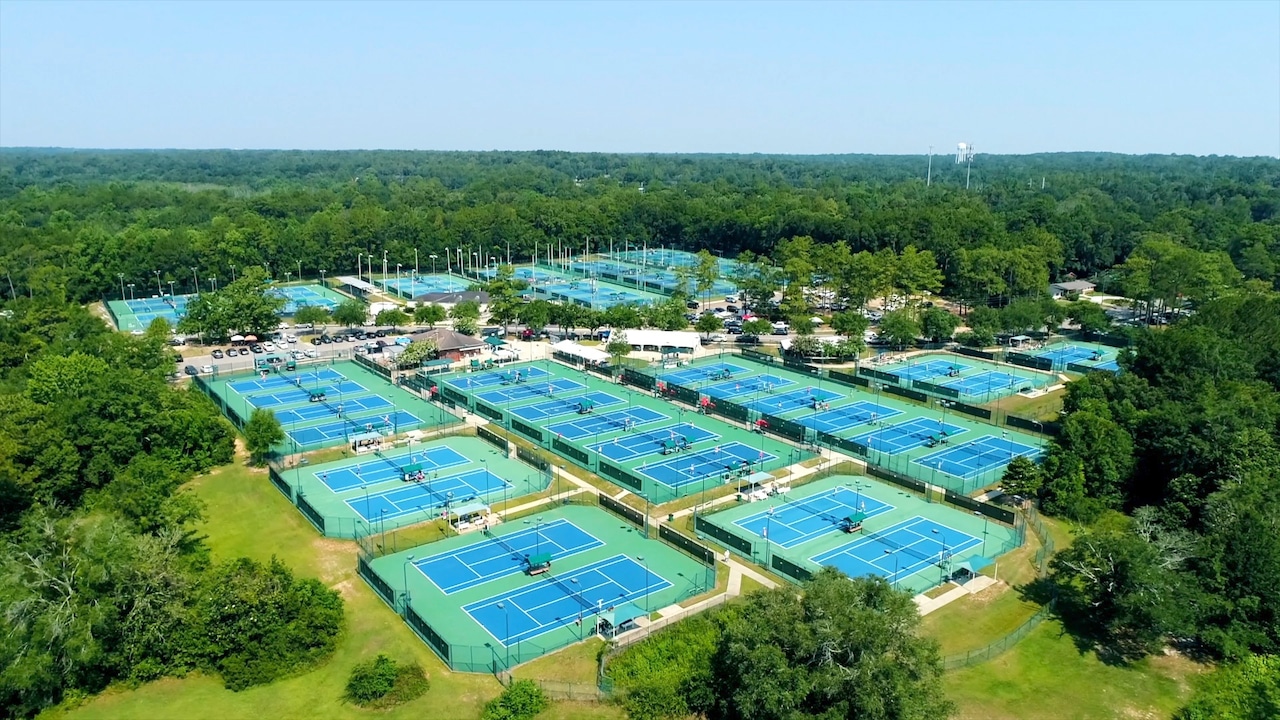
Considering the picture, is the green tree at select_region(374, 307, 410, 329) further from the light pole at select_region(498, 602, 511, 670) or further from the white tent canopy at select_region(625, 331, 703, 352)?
the light pole at select_region(498, 602, 511, 670)

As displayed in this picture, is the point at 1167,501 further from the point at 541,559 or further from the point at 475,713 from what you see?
the point at 475,713

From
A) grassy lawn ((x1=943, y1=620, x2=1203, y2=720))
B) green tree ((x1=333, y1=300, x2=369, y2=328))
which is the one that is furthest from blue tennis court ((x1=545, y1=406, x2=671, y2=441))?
green tree ((x1=333, y1=300, x2=369, y2=328))

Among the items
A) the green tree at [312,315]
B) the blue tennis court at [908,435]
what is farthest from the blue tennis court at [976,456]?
the green tree at [312,315]

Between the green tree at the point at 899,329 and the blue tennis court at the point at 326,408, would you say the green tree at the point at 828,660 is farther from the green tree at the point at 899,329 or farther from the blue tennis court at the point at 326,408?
the green tree at the point at 899,329

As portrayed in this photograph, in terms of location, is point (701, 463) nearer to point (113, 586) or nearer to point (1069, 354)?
point (113, 586)

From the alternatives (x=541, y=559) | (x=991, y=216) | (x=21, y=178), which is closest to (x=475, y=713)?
(x=541, y=559)

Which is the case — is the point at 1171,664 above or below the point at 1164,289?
below
